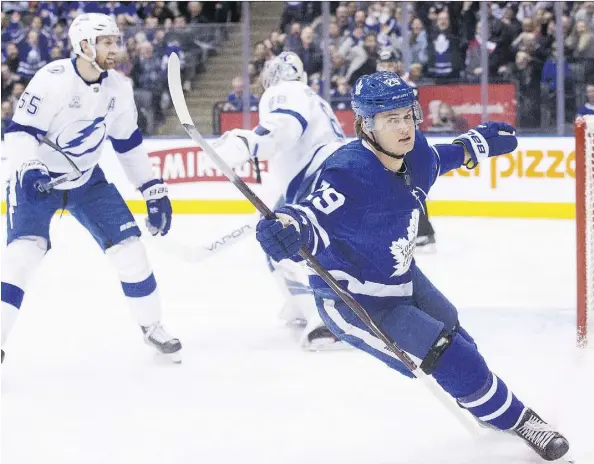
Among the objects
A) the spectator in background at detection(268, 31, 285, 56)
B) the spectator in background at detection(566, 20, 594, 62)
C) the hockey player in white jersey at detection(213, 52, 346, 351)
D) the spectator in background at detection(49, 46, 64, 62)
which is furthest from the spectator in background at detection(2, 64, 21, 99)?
the hockey player in white jersey at detection(213, 52, 346, 351)

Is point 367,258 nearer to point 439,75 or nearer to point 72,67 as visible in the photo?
point 72,67

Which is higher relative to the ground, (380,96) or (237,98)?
(380,96)

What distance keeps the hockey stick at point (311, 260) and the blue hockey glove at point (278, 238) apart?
60 millimetres

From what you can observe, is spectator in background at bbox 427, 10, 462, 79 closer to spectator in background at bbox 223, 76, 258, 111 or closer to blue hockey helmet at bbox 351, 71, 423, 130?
spectator in background at bbox 223, 76, 258, 111

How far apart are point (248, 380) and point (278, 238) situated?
1.29 meters

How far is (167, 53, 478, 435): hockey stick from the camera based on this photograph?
7.46ft

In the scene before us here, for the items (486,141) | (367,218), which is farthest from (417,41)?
(367,218)

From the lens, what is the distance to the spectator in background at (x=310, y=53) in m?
7.48

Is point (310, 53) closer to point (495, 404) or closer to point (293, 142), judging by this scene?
point (293, 142)

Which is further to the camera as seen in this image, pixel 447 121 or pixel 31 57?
pixel 31 57

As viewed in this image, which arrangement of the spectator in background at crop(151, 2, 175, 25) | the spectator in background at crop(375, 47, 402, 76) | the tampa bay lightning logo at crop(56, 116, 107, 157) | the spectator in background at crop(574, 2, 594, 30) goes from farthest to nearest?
1. the spectator in background at crop(151, 2, 175, 25)
2. the spectator in background at crop(574, 2, 594, 30)
3. the spectator in background at crop(375, 47, 402, 76)
4. the tampa bay lightning logo at crop(56, 116, 107, 157)

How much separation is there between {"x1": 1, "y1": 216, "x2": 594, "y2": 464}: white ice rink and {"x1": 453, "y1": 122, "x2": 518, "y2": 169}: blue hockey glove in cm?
74

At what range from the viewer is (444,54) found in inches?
285

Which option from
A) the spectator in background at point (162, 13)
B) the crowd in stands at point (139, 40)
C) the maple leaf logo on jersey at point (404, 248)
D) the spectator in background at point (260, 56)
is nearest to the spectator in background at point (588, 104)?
the spectator in background at point (260, 56)
